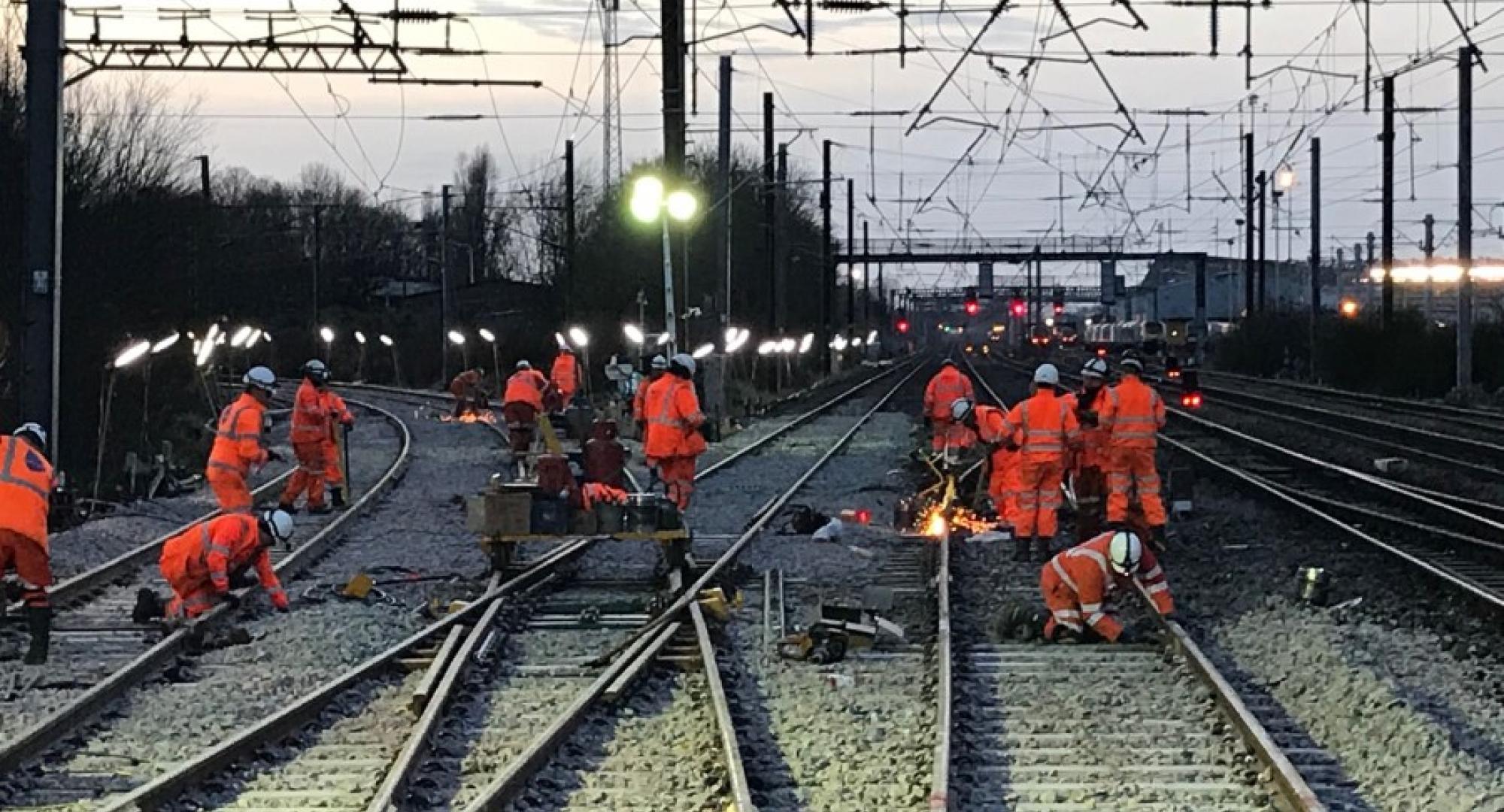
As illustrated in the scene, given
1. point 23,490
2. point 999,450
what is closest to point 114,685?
point 23,490

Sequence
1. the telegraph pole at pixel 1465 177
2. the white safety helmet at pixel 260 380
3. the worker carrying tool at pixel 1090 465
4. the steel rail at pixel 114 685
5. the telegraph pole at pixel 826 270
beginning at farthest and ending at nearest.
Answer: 1. the telegraph pole at pixel 826 270
2. the telegraph pole at pixel 1465 177
3. the worker carrying tool at pixel 1090 465
4. the white safety helmet at pixel 260 380
5. the steel rail at pixel 114 685

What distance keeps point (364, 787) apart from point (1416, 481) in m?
20.2

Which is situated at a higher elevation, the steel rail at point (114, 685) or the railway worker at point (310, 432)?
the railway worker at point (310, 432)

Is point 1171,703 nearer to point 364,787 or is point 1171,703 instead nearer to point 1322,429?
point 364,787

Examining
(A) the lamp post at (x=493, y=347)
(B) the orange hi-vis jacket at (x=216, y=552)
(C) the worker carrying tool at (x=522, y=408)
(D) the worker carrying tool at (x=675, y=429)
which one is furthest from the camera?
(A) the lamp post at (x=493, y=347)

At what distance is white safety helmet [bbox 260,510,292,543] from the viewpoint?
46.5 feet

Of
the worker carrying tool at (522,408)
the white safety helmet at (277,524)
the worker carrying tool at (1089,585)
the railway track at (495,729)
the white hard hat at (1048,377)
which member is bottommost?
the railway track at (495,729)

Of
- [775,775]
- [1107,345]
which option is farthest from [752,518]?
[1107,345]

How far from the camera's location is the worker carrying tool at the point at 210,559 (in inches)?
553

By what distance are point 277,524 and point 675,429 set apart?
14.6 ft

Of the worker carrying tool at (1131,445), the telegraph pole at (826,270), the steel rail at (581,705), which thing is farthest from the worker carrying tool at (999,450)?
the telegraph pole at (826,270)

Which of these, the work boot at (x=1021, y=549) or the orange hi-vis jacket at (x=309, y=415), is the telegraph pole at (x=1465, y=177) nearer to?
the work boot at (x=1021, y=549)

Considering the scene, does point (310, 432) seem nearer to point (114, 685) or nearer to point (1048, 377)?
point (1048, 377)

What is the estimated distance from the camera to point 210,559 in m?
14.0
